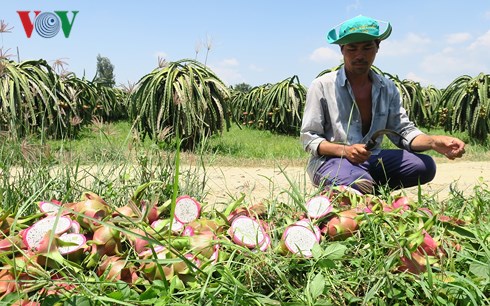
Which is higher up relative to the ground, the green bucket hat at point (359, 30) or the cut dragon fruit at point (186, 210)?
the green bucket hat at point (359, 30)

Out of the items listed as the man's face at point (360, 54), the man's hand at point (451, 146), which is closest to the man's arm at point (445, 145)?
the man's hand at point (451, 146)

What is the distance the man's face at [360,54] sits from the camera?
8.39 feet

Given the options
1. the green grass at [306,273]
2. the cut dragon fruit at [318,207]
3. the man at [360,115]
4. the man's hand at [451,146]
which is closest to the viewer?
the green grass at [306,273]

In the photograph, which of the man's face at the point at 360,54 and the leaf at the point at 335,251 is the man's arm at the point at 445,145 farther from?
the leaf at the point at 335,251

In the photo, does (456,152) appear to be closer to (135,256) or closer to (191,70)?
(135,256)

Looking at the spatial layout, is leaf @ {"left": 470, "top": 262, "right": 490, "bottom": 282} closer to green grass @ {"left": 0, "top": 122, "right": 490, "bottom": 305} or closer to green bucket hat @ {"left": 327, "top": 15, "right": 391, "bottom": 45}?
green grass @ {"left": 0, "top": 122, "right": 490, "bottom": 305}

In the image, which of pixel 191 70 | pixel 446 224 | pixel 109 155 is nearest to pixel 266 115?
pixel 191 70

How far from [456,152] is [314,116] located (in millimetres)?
797

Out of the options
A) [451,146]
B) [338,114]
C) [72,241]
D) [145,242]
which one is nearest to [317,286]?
[145,242]

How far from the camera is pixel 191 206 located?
118cm

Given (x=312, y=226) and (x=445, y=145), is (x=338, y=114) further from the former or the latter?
(x=312, y=226)

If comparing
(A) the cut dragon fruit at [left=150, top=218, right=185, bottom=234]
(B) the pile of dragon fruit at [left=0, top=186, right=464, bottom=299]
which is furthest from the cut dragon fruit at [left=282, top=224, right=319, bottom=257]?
(A) the cut dragon fruit at [left=150, top=218, right=185, bottom=234]

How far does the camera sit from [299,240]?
0.99 metres

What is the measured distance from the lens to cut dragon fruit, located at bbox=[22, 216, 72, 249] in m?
0.94
